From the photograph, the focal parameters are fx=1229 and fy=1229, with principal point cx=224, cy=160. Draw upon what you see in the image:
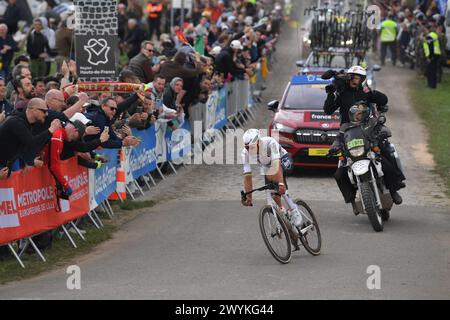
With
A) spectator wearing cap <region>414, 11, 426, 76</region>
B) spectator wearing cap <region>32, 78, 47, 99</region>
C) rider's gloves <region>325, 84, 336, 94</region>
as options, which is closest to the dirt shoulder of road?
spectator wearing cap <region>414, 11, 426, 76</region>

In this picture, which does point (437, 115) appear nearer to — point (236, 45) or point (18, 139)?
point (236, 45)

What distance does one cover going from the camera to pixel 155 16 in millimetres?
43312

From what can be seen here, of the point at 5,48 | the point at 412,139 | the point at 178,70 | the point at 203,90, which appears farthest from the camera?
the point at 5,48

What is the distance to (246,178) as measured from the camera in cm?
1380

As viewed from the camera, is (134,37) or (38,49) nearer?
(38,49)

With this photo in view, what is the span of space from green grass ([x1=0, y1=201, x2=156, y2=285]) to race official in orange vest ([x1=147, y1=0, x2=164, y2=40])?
25.6 metres

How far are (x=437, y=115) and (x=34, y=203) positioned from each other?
1914cm

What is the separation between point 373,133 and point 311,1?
Answer: 83.5 ft

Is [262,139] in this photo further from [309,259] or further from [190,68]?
[190,68]

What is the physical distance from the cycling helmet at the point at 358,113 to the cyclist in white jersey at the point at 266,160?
9.35 feet

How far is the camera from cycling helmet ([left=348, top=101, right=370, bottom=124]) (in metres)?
16.8

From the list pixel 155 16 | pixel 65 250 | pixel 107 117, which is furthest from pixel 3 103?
pixel 155 16

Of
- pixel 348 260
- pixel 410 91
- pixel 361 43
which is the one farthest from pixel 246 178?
pixel 410 91
